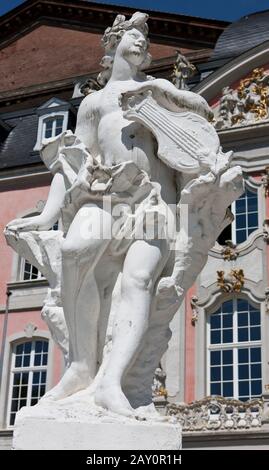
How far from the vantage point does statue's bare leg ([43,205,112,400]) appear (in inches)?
190

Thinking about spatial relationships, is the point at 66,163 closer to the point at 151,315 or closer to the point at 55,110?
A: the point at 151,315

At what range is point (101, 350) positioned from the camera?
192 inches

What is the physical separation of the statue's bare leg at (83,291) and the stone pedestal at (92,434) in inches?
20.4

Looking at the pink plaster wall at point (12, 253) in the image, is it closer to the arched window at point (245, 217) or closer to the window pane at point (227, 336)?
the window pane at point (227, 336)

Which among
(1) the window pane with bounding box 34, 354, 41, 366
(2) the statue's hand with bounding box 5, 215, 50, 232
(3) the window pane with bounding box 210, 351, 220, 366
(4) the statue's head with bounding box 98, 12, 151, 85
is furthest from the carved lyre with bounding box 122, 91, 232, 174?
(1) the window pane with bounding box 34, 354, 41, 366

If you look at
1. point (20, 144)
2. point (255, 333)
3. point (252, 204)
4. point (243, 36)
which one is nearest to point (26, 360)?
point (255, 333)

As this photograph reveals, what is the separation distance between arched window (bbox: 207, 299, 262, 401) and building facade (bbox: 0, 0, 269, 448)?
2 centimetres

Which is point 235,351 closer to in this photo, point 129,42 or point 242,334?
point 242,334

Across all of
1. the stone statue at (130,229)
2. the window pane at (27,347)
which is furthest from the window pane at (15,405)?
the stone statue at (130,229)

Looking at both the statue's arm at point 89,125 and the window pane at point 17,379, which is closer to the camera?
the statue's arm at point 89,125

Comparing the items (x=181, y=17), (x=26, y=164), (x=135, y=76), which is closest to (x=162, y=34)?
(x=181, y=17)

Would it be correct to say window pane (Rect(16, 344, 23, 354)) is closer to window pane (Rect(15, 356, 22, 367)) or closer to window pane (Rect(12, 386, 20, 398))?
window pane (Rect(15, 356, 22, 367))

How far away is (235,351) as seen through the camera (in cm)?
1823

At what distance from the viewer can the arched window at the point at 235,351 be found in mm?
17750
